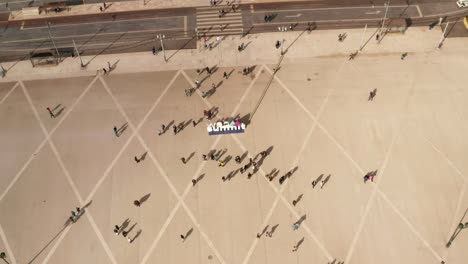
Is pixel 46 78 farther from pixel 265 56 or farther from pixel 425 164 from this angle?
pixel 425 164

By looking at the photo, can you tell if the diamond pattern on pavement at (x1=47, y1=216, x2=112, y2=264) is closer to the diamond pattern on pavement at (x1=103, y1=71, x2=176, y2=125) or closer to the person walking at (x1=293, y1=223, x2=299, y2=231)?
the diamond pattern on pavement at (x1=103, y1=71, x2=176, y2=125)

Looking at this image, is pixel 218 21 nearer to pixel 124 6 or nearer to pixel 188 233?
pixel 124 6

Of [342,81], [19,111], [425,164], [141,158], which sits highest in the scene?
[19,111]

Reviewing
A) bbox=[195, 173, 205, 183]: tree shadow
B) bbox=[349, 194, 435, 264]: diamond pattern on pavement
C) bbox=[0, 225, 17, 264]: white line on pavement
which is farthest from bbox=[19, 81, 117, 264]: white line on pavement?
bbox=[349, 194, 435, 264]: diamond pattern on pavement

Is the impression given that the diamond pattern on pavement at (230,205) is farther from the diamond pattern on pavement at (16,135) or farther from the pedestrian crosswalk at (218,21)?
the diamond pattern on pavement at (16,135)

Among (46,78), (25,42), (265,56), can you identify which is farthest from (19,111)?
(265,56)

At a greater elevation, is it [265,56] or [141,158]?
[265,56]
